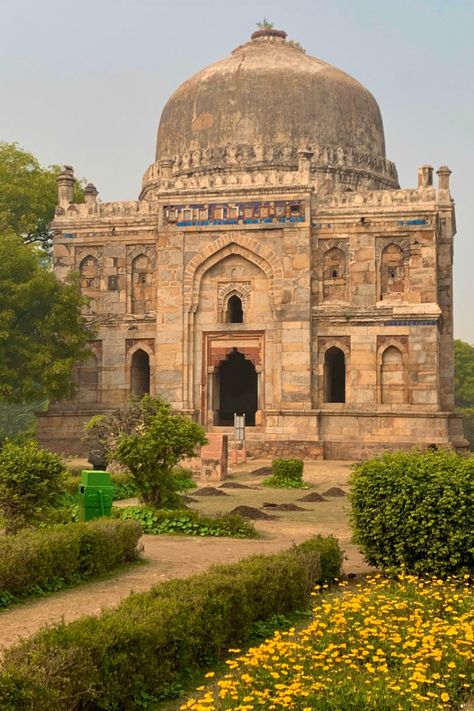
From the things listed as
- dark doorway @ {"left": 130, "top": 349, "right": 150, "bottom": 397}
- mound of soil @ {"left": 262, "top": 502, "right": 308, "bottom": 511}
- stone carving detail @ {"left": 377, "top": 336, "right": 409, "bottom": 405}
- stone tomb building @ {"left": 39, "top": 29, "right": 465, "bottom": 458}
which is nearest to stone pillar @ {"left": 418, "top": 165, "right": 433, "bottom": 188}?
stone tomb building @ {"left": 39, "top": 29, "right": 465, "bottom": 458}

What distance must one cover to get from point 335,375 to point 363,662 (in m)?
24.2

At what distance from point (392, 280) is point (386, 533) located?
63.9 feet

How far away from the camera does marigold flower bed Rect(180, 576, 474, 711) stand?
5910 millimetres

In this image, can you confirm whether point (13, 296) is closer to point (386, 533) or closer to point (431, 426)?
point (431, 426)

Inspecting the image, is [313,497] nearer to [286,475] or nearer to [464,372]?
[286,475]

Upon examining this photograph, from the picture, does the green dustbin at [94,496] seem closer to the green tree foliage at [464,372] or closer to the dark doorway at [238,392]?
the dark doorway at [238,392]

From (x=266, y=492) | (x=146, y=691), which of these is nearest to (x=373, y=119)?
(x=266, y=492)

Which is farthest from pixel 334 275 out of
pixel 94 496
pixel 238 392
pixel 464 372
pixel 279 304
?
pixel 464 372

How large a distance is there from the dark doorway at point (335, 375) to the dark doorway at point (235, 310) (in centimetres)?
302

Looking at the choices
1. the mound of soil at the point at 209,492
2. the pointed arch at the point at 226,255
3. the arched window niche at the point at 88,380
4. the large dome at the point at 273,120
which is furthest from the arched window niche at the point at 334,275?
the mound of soil at the point at 209,492

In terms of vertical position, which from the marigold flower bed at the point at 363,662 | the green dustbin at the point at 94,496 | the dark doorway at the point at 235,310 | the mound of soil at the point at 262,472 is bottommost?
the marigold flower bed at the point at 363,662

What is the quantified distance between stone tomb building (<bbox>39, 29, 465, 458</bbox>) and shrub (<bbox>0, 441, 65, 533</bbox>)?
15.6 meters

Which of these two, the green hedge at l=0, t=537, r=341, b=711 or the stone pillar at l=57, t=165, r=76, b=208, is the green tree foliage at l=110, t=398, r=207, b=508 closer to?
the green hedge at l=0, t=537, r=341, b=711

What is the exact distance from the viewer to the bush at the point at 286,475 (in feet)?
69.5
